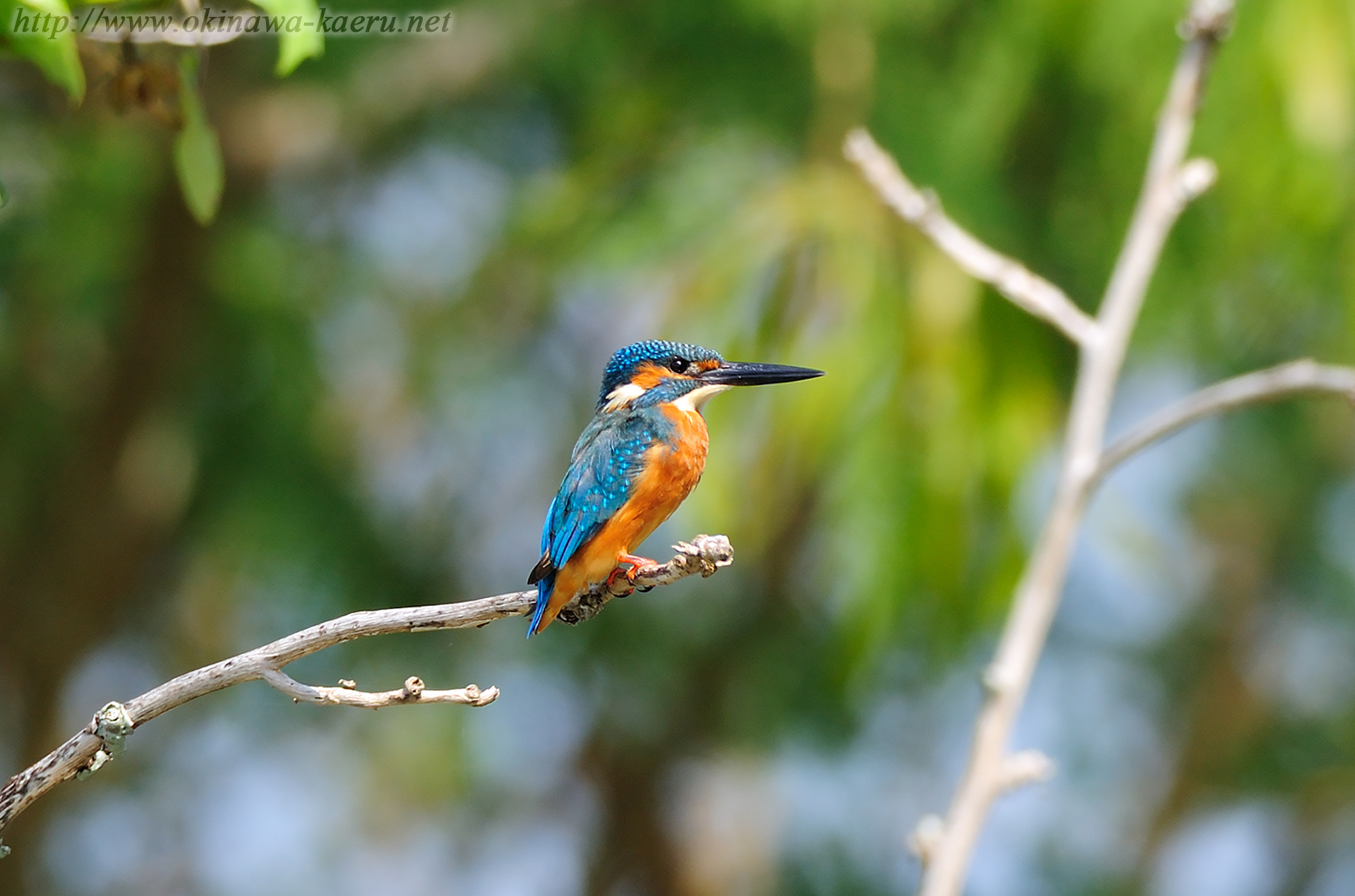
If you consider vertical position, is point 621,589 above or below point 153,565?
below

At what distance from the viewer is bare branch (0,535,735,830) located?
1.29 m

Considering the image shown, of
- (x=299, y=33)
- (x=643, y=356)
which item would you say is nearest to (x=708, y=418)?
(x=643, y=356)

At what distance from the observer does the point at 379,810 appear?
7.11 meters

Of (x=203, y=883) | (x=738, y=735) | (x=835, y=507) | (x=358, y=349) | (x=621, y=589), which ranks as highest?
(x=358, y=349)

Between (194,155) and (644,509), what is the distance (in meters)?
0.80

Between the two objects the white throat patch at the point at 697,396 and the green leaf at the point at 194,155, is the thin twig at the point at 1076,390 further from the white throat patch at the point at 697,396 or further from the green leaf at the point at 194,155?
the green leaf at the point at 194,155

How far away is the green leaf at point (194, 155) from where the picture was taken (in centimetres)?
175

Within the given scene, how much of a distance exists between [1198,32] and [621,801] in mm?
4568

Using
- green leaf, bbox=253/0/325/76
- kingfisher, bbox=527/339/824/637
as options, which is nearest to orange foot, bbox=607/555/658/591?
kingfisher, bbox=527/339/824/637

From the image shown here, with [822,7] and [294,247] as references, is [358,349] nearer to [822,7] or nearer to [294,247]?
[294,247]

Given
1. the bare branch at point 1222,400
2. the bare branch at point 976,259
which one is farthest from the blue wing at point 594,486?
the bare branch at point 1222,400

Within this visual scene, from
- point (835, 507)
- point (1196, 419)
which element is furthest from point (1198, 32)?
point (835, 507)

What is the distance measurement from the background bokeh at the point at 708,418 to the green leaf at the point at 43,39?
2232 millimetres

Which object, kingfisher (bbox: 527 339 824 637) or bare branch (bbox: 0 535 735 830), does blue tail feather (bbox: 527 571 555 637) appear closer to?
kingfisher (bbox: 527 339 824 637)
